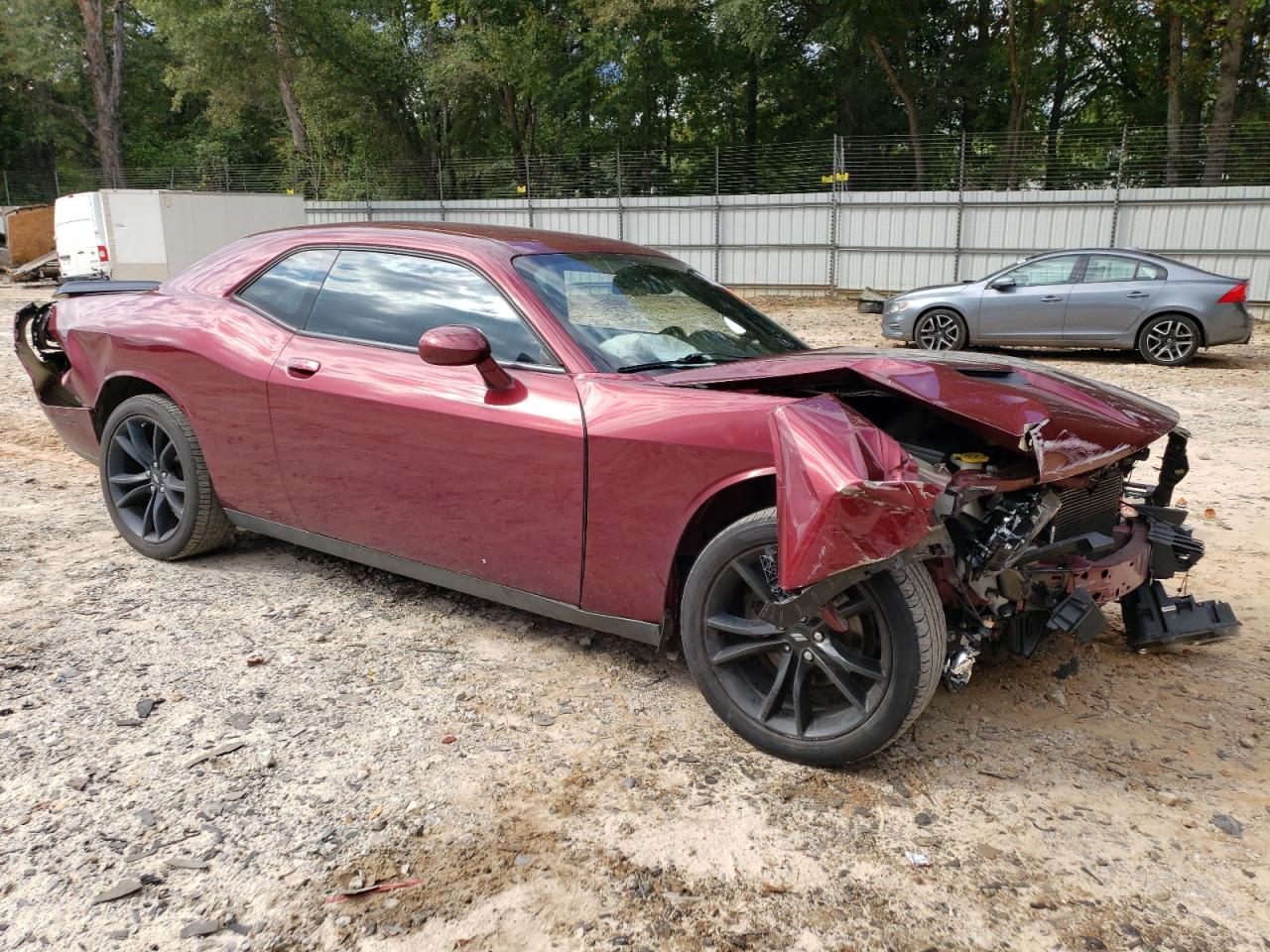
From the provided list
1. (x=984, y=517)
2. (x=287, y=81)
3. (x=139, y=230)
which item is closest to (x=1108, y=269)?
(x=984, y=517)

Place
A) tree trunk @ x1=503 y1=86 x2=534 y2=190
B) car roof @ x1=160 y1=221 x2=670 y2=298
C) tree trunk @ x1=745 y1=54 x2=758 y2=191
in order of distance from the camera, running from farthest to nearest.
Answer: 1. tree trunk @ x1=745 y1=54 x2=758 y2=191
2. tree trunk @ x1=503 y1=86 x2=534 y2=190
3. car roof @ x1=160 y1=221 x2=670 y2=298

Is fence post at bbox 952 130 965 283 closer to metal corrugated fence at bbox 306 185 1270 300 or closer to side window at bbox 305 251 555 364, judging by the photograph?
metal corrugated fence at bbox 306 185 1270 300

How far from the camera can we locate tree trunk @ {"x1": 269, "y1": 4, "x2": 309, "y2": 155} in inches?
1127

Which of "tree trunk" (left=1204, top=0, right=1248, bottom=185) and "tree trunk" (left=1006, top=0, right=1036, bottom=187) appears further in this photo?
"tree trunk" (left=1006, top=0, right=1036, bottom=187)

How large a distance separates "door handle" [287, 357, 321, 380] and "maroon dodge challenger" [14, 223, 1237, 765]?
0.6 inches

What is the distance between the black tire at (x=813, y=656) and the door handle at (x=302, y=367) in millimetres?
1843

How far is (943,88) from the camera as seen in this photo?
27.8 meters

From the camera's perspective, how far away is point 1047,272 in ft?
40.6

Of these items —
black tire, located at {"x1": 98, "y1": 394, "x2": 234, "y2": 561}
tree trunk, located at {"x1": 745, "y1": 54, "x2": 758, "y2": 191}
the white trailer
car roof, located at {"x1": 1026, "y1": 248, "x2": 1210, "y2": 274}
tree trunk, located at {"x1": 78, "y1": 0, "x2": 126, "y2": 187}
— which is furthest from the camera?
tree trunk, located at {"x1": 78, "y1": 0, "x2": 126, "y2": 187}

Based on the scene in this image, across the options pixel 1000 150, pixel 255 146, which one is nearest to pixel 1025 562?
pixel 1000 150

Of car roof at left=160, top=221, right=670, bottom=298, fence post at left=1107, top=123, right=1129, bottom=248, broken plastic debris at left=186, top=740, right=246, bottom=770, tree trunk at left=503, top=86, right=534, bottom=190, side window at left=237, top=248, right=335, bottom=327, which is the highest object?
tree trunk at left=503, top=86, right=534, bottom=190

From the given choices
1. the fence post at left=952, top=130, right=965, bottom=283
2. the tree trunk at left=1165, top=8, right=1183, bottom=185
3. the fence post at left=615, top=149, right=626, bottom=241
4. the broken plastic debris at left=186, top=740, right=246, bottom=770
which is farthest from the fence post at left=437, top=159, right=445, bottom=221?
the broken plastic debris at left=186, top=740, right=246, bottom=770

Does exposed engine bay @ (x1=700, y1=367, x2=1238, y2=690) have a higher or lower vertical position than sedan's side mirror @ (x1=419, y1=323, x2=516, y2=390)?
lower

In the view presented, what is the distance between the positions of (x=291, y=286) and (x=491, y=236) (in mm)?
968
